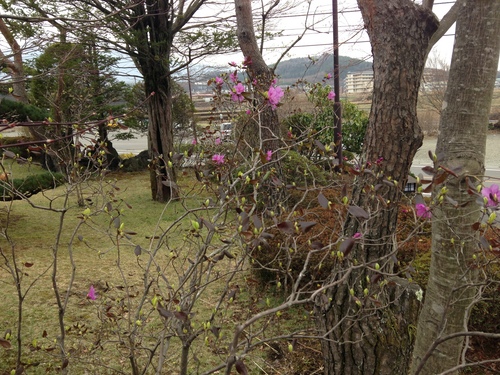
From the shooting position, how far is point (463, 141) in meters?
1.70

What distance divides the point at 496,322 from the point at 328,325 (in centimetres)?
132

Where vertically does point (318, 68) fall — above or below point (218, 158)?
above

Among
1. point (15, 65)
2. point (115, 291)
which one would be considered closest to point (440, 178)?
point (115, 291)

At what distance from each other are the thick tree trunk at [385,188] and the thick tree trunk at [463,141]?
25 cm

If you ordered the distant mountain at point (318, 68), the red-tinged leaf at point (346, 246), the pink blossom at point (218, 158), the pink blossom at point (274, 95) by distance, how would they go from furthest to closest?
the distant mountain at point (318, 68) < the pink blossom at point (218, 158) < the pink blossom at point (274, 95) < the red-tinged leaf at point (346, 246)

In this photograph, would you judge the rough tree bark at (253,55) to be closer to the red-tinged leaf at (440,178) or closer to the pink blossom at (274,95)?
the pink blossom at (274,95)

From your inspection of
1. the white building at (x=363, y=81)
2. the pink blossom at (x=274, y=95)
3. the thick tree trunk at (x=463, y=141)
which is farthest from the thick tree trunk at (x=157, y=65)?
the thick tree trunk at (x=463, y=141)

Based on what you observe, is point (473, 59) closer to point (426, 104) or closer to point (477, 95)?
point (477, 95)

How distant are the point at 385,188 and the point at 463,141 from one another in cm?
52

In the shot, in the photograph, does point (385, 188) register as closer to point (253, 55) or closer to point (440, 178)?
point (440, 178)

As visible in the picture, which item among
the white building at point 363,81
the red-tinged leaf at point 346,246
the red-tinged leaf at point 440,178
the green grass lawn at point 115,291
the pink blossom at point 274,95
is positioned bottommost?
the green grass lawn at point 115,291

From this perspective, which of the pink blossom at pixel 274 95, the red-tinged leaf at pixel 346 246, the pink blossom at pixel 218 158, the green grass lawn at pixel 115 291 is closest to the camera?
the red-tinged leaf at pixel 346 246

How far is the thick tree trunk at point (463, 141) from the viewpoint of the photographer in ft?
5.39

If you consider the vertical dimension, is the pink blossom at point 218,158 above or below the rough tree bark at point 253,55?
below
